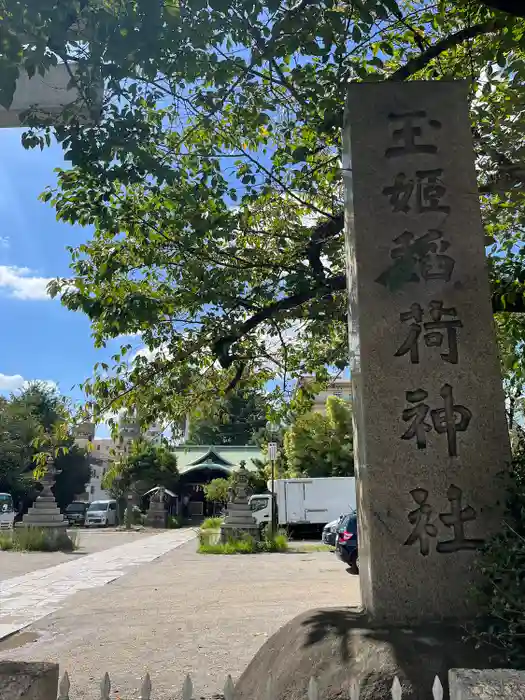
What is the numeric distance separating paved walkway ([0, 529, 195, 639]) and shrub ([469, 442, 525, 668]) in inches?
235

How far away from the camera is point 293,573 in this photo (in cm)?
1309

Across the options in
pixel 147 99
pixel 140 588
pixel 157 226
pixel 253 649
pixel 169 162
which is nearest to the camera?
pixel 147 99

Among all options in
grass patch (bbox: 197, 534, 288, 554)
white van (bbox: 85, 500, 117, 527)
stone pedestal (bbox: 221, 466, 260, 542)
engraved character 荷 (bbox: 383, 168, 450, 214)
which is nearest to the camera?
engraved character 荷 (bbox: 383, 168, 450, 214)

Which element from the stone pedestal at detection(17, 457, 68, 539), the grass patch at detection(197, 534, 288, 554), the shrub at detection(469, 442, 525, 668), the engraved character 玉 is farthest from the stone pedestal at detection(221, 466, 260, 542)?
the shrub at detection(469, 442, 525, 668)

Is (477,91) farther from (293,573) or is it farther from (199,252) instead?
(293,573)

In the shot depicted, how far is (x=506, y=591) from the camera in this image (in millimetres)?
2875

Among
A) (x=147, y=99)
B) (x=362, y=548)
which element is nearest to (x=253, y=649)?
(x=362, y=548)

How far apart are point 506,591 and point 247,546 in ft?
52.9

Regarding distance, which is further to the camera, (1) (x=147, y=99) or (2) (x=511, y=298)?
(2) (x=511, y=298)

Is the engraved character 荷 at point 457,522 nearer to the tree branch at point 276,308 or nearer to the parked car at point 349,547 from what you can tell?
the tree branch at point 276,308

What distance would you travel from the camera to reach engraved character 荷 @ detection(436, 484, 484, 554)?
3.54 metres

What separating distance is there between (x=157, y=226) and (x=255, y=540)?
47.5ft

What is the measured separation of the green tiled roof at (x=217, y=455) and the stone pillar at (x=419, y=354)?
3602cm

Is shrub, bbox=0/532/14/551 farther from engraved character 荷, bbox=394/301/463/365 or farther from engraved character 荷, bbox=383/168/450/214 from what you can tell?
engraved character 荷, bbox=383/168/450/214
